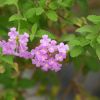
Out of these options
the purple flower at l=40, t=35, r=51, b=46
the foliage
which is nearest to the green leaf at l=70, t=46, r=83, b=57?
the foliage

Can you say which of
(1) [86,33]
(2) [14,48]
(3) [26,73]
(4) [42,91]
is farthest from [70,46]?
(3) [26,73]

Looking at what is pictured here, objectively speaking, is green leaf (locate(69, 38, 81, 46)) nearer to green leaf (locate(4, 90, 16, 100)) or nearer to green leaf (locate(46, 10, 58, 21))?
green leaf (locate(46, 10, 58, 21))

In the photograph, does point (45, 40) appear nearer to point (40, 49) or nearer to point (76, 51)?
point (40, 49)

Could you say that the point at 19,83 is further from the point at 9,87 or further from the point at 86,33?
the point at 86,33

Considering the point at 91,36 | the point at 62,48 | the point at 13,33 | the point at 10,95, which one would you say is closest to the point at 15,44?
the point at 13,33

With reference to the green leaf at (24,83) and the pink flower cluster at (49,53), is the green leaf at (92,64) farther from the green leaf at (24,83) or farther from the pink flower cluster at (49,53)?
the pink flower cluster at (49,53)
